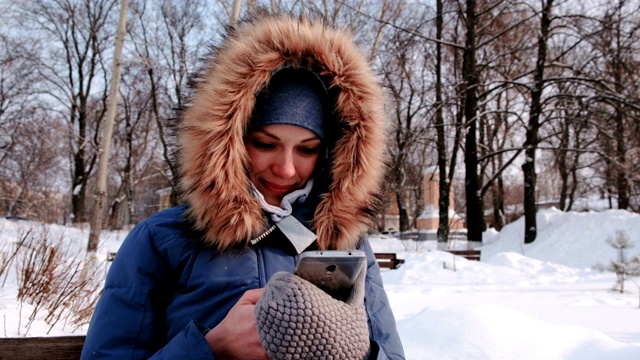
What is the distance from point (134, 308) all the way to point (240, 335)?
391 millimetres

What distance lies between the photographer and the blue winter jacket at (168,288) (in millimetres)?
1277

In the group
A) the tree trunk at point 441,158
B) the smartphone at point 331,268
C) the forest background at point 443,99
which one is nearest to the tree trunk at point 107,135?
the forest background at point 443,99

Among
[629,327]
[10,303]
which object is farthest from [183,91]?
[629,327]

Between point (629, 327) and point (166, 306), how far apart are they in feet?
14.5

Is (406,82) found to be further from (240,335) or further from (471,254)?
(240,335)

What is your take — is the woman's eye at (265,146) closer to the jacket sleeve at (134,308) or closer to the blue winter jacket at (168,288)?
the blue winter jacket at (168,288)

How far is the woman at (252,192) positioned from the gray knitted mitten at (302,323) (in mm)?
127

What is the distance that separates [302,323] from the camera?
0.97 m

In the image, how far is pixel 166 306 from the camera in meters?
1.39

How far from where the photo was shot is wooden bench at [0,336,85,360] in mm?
2025

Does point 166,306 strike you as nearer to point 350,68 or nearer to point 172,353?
point 172,353

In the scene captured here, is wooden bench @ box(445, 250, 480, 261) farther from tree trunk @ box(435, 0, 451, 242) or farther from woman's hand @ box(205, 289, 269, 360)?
woman's hand @ box(205, 289, 269, 360)

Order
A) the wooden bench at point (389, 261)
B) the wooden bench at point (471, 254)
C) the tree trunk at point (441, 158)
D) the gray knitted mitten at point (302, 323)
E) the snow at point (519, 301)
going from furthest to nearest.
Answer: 1. the tree trunk at point (441, 158)
2. the wooden bench at point (471, 254)
3. the wooden bench at point (389, 261)
4. the snow at point (519, 301)
5. the gray knitted mitten at point (302, 323)

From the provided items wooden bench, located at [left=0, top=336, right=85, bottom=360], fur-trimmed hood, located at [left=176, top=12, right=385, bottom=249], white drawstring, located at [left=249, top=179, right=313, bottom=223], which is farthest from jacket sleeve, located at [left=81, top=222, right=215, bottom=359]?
wooden bench, located at [left=0, top=336, right=85, bottom=360]
